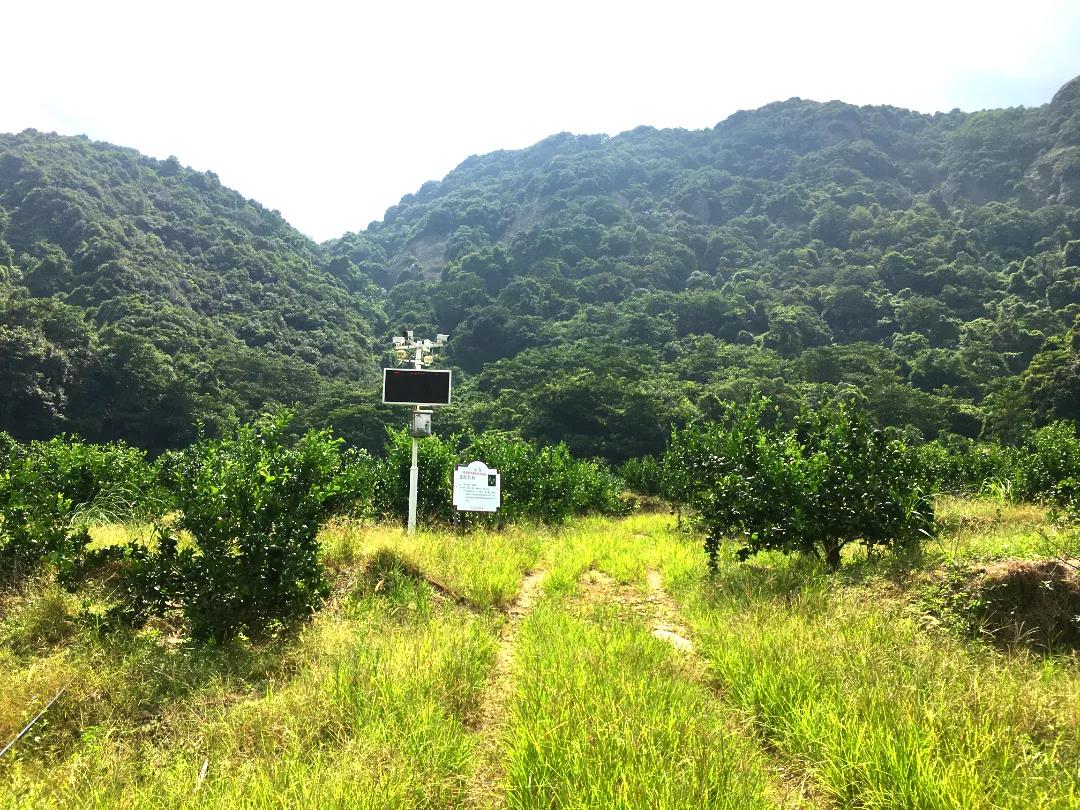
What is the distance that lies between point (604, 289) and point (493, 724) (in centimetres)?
7964

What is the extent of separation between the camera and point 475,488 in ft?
37.1

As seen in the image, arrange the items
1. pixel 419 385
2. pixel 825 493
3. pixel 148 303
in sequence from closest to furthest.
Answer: pixel 825 493 → pixel 419 385 → pixel 148 303

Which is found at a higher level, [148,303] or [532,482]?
[148,303]

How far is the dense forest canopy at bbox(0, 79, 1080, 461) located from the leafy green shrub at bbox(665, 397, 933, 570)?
7.07m

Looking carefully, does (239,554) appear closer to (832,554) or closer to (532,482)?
(832,554)

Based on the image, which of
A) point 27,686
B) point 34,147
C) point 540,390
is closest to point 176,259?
point 34,147

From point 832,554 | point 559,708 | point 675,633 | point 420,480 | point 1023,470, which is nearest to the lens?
point 559,708

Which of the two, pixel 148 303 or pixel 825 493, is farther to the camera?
pixel 148 303

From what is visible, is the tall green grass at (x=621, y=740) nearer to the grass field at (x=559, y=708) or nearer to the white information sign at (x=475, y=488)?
the grass field at (x=559, y=708)

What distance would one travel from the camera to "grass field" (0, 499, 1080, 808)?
2.71 metres

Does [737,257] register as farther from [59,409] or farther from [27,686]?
[27,686]

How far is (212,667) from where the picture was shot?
441cm

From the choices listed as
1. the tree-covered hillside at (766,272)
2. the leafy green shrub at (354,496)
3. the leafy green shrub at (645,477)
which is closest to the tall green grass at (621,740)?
the leafy green shrub at (354,496)

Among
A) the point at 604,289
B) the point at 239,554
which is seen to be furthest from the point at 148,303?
the point at 239,554
